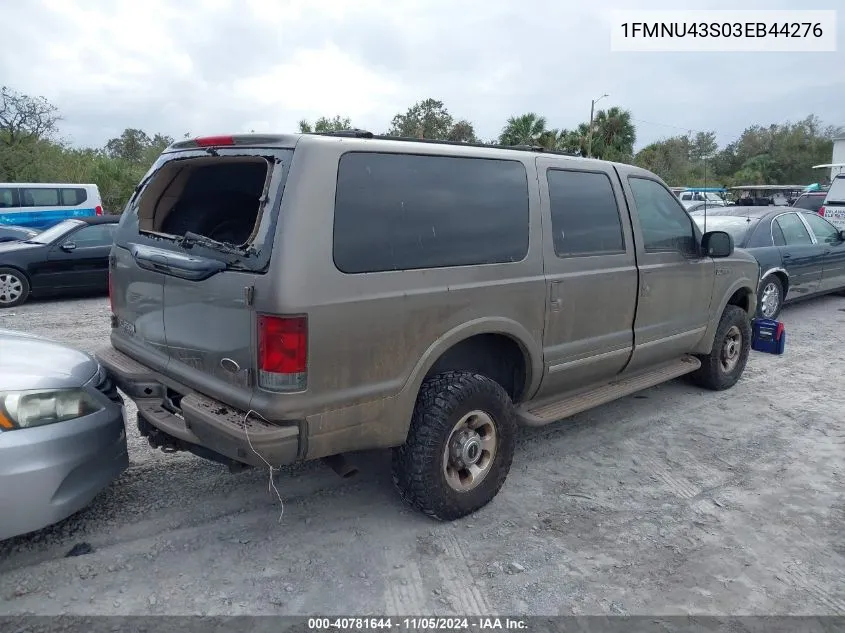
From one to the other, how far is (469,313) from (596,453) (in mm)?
1757

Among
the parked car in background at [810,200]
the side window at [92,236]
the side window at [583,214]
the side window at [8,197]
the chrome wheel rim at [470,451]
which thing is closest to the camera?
the chrome wheel rim at [470,451]

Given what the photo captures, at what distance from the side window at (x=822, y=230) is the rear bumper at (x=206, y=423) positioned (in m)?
8.76

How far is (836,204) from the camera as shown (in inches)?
531

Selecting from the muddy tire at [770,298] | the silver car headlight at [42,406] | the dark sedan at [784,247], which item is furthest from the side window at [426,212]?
the muddy tire at [770,298]

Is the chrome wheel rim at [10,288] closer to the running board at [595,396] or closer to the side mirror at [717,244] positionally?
the running board at [595,396]

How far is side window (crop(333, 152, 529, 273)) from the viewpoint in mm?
2807

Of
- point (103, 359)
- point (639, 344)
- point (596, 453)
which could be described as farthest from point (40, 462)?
point (639, 344)

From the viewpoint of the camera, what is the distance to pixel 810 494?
3750 mm

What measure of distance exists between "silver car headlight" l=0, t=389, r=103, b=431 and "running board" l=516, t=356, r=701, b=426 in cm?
233

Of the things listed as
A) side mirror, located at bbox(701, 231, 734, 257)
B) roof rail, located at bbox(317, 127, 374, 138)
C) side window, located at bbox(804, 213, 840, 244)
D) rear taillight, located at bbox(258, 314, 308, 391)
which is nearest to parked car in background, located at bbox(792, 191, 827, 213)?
side window, located at bbox(804, 213, 840, 244)

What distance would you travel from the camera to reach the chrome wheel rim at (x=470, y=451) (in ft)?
10.8

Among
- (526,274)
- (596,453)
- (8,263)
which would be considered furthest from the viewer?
(8,263)

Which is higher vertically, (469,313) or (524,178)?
(524,178)

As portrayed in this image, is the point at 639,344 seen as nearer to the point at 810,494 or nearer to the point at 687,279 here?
the point at 687,279
